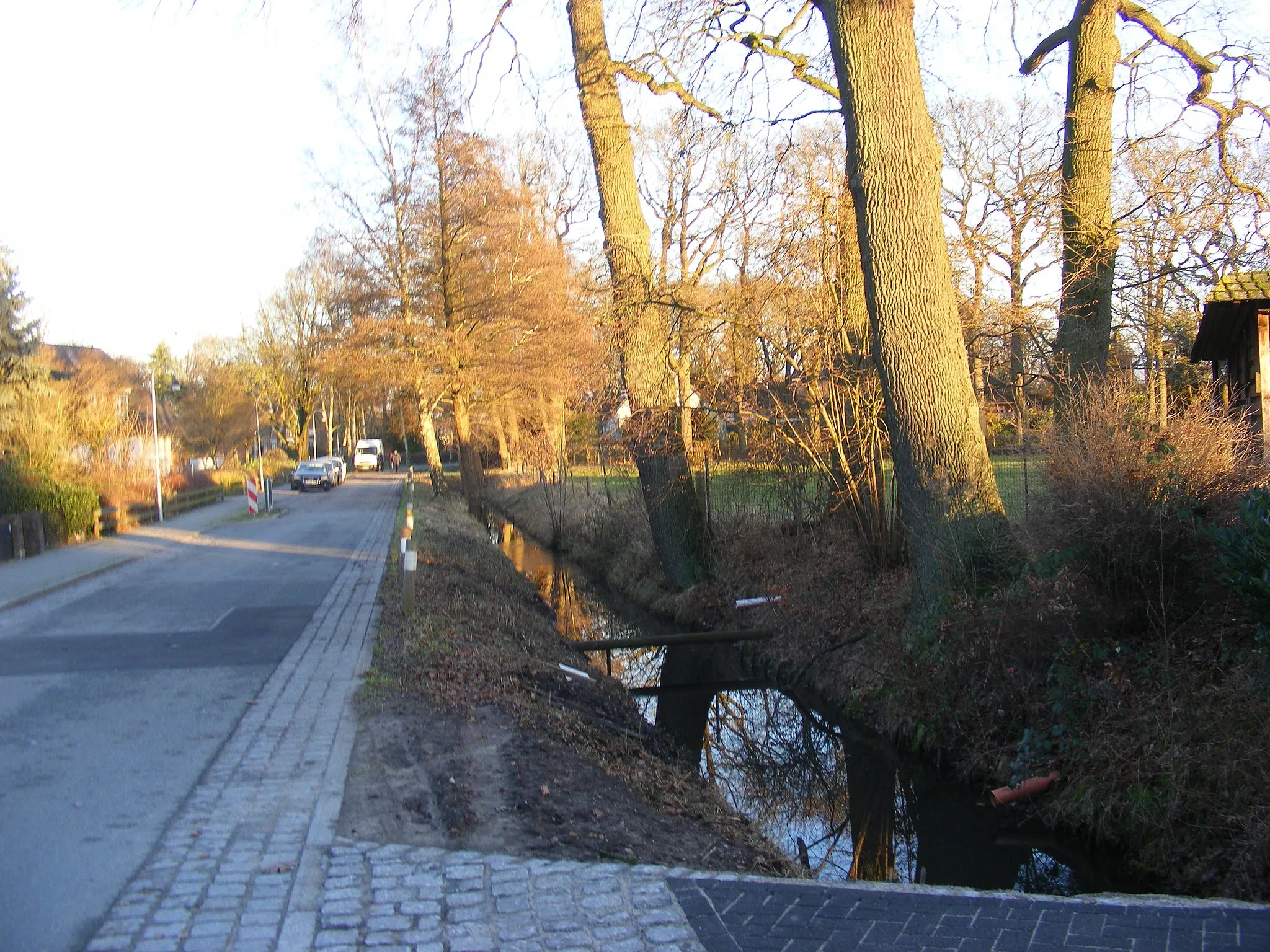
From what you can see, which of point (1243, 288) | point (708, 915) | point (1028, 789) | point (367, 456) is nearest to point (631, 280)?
point (1243, 288)

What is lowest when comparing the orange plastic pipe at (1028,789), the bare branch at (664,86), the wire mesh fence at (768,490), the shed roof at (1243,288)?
the orange plastic pipe at (1028,789)

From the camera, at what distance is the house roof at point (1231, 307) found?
11883 millimetres

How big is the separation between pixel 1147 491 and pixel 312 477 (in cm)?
4728

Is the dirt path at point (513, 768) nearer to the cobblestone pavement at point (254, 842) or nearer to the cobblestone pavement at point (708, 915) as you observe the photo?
the cobblestone pavement at point (254, 842)

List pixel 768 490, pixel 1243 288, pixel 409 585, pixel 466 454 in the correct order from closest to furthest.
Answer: pixel 409 585 < pixel 1243 288 < pixel 768 490 < pixel 466 454

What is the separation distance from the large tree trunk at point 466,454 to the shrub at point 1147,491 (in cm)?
2539

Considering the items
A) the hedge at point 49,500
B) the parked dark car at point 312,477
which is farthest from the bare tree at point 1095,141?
the parked dark car at point 312,477

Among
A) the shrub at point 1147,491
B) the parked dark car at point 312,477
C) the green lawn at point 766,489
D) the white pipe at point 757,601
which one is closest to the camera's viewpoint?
the shrub at point 1147,491

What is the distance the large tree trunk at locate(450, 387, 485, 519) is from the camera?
32.4 m

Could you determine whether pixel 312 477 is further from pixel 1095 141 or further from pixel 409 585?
pixel 1095 141

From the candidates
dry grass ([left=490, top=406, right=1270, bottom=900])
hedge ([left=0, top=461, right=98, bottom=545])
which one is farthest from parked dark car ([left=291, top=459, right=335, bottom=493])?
dry grass ([left=490, top=406, right=1270, bottom=900])

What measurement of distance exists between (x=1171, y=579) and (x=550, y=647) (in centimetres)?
649

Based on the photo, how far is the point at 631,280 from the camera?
13953mm

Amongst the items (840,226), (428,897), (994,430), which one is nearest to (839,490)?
(994,430)
